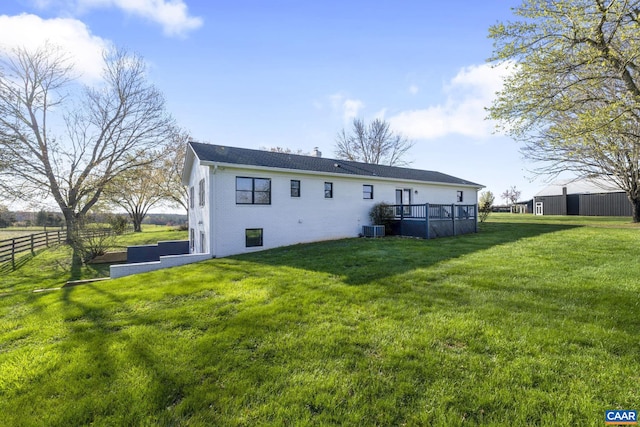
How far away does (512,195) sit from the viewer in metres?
56.1

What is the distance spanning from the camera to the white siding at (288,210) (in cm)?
1148

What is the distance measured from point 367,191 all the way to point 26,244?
2017cm

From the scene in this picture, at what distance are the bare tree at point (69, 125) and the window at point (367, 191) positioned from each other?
15.9 m

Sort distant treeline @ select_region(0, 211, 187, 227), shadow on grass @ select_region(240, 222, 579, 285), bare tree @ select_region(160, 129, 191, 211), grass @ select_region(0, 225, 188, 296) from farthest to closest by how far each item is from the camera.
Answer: bare tree @ select_region(160, 129, 191, 211) → distant treeline @ select_region(0, 211, 187, 227) → grass @ select_region(0, 225, 188, 296) → shadow on grass @ select_region(240, 222, 579, 285)

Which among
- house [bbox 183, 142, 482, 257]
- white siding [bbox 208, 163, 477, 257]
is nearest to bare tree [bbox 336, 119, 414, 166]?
white siding [bbox 208, 163, 477, 257]

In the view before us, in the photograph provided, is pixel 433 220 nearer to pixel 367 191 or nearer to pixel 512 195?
pixel 367 191

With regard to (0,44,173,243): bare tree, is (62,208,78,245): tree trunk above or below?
below

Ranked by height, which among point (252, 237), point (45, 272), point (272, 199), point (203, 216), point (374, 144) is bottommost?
point (45, 272)

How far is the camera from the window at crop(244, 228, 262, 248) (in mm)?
12133

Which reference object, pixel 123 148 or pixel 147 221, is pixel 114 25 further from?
pixel 147 221

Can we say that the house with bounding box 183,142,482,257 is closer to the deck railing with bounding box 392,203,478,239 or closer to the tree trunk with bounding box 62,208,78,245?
the deck railing with bounding box 392,203,478,239

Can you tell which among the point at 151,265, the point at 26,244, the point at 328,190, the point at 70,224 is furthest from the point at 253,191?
the point at 26,244

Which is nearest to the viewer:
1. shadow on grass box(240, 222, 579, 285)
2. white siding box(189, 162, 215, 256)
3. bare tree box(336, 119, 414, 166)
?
shadow on grass box(240, 222, 579, 285)

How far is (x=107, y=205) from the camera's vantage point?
22.6m
